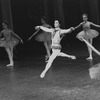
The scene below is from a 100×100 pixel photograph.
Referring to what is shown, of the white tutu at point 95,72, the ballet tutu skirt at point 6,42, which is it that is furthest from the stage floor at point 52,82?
the ballet tutu skirt at point 6,42

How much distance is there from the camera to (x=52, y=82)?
10453 mm

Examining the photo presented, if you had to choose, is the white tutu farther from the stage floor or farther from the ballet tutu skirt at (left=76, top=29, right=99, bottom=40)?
the ballet tutu skirt at (left=76, top=29, right=99, bottom=40)

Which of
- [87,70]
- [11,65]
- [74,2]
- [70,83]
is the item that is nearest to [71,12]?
[74,2]

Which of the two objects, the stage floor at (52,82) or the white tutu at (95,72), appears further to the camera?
the white tutu at (95,72)

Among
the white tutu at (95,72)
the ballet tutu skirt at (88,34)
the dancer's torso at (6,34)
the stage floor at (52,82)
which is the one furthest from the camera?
the dancer's torso at (6,34)

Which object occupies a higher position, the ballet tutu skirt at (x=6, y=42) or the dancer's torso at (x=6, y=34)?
the dancer's torso at (x=6, y=34)

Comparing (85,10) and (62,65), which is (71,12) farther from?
(62,65)

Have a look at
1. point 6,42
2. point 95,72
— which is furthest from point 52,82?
point 6,42

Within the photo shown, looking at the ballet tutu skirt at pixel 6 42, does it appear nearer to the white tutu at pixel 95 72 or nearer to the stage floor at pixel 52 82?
the stage floor at pixel 52 82

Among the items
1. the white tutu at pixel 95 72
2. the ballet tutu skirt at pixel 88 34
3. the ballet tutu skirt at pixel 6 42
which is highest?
the ballet tutu skirt at pixel 88 34

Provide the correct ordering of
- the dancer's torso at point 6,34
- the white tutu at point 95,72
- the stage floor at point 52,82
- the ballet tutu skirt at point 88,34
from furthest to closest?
the dancer's torso at point 6,34 < the ballet tutu skirt at point 88,34 < the white tutu at point 95,72 < the stage floor at point 52,82

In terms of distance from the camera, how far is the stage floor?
29.1 ft

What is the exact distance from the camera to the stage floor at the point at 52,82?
8.86m

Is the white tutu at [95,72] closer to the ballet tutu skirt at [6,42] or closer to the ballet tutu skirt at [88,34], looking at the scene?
the ballet tutu skirt at [88,34]
